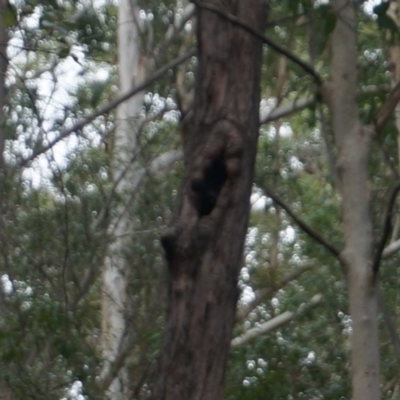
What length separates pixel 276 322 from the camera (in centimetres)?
911

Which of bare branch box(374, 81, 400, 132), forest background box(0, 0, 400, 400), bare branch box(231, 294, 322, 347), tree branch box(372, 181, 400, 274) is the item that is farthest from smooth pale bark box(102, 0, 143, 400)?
bare branch box(374, 81, 400, 132)

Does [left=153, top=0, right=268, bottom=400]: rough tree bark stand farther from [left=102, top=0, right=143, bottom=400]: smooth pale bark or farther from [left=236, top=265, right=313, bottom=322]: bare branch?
[left=236, top=265, right=313, bottom=322]: bare branch

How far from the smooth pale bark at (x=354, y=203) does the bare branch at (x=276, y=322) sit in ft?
10.4

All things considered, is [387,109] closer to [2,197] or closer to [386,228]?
[386,228]

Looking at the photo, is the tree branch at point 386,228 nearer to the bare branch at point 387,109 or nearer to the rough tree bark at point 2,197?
the bare branch at point 387,109

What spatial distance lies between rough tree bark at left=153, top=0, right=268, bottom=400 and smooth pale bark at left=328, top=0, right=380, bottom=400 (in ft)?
2.59

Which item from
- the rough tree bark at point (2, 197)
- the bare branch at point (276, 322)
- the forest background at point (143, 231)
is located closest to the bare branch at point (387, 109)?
the forest background at point (143, 231)

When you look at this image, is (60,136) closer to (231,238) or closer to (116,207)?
(116,207)

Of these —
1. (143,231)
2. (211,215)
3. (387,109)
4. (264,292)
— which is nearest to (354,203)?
(387,109)

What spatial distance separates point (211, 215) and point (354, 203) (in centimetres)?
117

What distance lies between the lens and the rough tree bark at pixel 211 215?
428 centimetres

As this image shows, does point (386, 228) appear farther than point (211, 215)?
Yes

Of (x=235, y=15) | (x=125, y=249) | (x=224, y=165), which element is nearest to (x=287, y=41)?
(x=125, y=249)

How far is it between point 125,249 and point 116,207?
35 centimetres
